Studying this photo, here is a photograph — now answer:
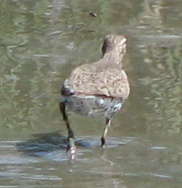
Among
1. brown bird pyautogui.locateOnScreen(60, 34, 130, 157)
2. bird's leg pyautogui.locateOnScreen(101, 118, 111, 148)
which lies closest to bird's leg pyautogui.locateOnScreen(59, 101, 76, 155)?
brown bird pyautogui.locateOnScreen(60, 34, 130, 157)

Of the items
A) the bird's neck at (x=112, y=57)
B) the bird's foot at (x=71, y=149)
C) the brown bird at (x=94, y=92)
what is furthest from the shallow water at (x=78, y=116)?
the bird's neck at (x=112, y=57)

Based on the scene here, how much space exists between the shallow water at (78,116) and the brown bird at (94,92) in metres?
0.27

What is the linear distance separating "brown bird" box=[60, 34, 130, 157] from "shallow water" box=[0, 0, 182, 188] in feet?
0.90

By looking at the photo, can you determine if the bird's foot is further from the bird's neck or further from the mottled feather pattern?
the bird's neck

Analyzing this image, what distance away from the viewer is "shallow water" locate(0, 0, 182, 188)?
24.1 feet

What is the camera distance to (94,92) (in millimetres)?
7742

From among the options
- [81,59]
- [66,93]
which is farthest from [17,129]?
[81,59]

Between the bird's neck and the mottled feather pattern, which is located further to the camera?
the bird's neck

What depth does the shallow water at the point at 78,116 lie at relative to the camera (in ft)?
24.1

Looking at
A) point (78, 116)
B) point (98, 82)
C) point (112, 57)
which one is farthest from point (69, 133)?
point (112, 57)

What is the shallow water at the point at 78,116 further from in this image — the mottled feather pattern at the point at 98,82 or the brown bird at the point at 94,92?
the mottled feather pattern at the point at 98,82

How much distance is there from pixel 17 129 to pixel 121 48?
144cm

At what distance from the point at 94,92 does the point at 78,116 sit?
3.63 feet

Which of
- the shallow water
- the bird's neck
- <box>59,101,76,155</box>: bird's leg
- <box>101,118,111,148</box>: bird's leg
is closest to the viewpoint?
the shallow water
